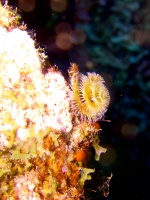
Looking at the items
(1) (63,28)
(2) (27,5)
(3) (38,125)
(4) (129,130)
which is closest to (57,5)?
(1) (63,28)

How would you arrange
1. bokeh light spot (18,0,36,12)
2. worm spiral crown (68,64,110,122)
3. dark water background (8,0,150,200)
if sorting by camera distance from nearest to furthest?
worm spiral crown (68,64,110,122), bokeh light spot (18,0,36,12), dark water background (8,0,150,200)

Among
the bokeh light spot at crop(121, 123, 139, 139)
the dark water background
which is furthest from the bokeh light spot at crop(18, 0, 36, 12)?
the bokeh light spot at crop(121, 123, 139, 139)

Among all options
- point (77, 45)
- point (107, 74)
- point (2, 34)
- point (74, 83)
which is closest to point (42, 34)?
point (77, 45)

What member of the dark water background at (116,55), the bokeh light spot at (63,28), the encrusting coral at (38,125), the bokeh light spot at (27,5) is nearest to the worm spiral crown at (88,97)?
the encrusting coral at (38,125)

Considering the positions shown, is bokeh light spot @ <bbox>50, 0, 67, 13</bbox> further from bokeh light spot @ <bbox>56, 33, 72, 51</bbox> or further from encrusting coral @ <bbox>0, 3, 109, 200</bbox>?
encrusting coral @ <bbox>0, 3, 109, 200</bbox>

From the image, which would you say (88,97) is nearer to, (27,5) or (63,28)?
(27,5)

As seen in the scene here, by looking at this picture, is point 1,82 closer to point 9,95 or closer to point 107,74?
point 9,95
